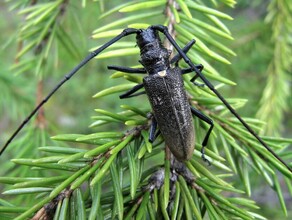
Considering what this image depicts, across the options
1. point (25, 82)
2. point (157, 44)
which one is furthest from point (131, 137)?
point (25, 82)

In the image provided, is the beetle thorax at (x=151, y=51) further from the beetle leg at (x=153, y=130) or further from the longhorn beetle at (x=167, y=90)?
the beetle leg at (x=153, y=130)

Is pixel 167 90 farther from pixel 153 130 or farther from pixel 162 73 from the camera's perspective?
pixel 153 130

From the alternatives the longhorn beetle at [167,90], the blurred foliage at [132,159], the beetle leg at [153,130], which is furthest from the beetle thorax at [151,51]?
the beetle leg at [153,130]

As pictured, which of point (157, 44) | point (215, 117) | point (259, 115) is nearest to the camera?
point (215, 117)

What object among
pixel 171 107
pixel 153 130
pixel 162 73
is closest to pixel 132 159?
pixel 153 130

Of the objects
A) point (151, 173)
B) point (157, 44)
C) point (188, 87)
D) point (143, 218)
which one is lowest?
point (143, 218)

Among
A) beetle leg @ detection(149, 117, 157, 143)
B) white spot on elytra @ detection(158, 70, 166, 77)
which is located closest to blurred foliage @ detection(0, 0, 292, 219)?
beetle leg @ detection(149, 117, 157, 143)

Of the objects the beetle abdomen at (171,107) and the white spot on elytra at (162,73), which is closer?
the beetle abdomen at (171,107)

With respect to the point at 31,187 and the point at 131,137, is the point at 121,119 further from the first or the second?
the point at 31,187
